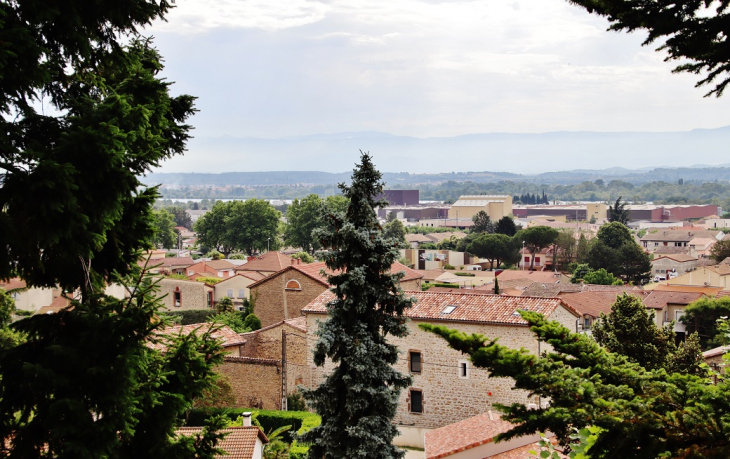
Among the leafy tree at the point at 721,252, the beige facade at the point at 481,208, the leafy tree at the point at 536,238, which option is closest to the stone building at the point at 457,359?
the leafy tree at the point at 721,252

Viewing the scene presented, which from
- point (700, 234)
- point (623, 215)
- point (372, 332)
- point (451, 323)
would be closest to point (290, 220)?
point (623, 215)

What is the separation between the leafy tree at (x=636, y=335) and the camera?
19.5 metres

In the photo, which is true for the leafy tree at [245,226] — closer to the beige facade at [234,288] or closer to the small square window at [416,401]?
the beige facade at [234,288]

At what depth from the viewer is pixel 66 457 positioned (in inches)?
194

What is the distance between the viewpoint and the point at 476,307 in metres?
22.6

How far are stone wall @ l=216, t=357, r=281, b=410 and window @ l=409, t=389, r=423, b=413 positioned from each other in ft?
14.1

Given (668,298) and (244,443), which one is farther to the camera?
(668,298)

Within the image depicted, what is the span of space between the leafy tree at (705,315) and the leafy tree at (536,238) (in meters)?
40.4

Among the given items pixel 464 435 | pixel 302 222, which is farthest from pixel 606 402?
pixel 302 222

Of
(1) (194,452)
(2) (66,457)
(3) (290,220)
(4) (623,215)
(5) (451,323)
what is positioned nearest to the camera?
(2) (66,457)

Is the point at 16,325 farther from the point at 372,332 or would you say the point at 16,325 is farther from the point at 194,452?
the point at 372,332

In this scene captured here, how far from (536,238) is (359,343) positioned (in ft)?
214

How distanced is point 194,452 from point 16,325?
1755 millimetres

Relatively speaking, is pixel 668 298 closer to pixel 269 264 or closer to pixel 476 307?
pixel 476 307
